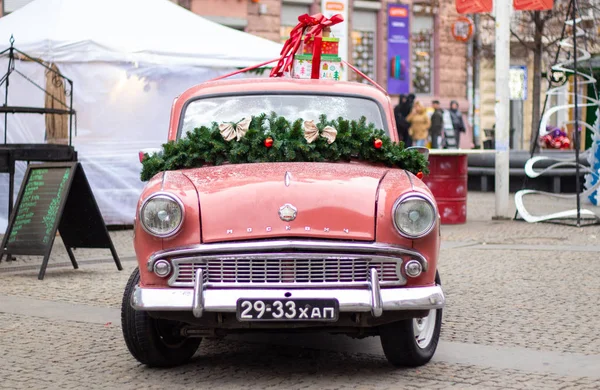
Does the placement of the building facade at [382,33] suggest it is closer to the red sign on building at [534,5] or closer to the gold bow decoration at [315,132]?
the red sign on building at [534,5]

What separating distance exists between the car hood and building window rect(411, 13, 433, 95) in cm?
3225

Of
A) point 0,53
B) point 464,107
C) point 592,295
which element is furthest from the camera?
point 464,107

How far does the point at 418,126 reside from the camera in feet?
100

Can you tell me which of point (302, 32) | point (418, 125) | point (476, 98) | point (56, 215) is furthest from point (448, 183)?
point (476, 98)

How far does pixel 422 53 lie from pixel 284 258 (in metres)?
33.3

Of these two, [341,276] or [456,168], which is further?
[456,168]

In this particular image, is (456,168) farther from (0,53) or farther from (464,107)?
(464,107)

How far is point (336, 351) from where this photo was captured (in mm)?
6676

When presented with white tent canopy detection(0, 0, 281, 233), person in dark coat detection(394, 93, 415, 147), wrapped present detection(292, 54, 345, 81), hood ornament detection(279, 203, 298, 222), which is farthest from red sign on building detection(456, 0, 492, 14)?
person in dark coat detection(394, 93, 415, 147)

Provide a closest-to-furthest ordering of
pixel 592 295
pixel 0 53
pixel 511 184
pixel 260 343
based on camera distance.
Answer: pixel 260 343 → pixel 592 295 → pixel 0 53 → pixel 511 184

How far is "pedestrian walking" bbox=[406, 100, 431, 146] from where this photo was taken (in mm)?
30436

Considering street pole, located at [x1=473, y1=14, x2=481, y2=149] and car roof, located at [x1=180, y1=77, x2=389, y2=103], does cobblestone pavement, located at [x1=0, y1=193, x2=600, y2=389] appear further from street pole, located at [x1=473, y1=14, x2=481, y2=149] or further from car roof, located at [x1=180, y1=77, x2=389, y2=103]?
street pole, located at [x1=473, y1=14, x2=481, y2=149]

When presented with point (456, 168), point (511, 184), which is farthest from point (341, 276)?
point (511, 184)

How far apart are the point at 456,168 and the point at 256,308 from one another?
10670 mm
